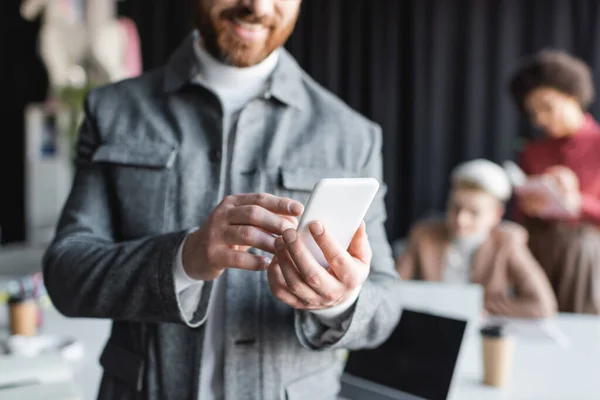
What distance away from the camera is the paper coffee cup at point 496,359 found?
4.62ft

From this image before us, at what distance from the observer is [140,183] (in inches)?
35.0

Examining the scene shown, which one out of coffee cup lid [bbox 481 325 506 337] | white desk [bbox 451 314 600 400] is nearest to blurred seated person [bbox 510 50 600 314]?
white desk [bbox 451 314 600 400]

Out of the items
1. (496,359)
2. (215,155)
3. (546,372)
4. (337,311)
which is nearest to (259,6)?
(215,155)

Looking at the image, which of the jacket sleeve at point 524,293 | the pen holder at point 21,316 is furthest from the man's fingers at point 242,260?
the jacket sleeve at point 524,293

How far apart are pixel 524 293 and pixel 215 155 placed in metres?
1.79

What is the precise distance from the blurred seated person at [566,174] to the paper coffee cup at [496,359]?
114cm

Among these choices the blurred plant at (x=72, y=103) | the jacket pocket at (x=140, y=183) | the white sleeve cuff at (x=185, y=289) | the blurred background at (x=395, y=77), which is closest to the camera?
the white sleeve cuff at (x=185, y=289)

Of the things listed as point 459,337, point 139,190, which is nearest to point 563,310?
point 459,337

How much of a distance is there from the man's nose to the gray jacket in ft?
0.37

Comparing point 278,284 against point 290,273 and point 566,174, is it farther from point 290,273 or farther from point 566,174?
point 566,174

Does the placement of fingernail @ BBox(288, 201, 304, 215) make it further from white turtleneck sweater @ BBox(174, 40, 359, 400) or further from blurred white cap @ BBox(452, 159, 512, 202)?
blurred white cap @ BBox(452, 159, 512, 202)

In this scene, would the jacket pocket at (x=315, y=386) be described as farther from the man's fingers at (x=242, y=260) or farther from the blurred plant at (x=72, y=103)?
the blurred plant at (x=72, y=103)

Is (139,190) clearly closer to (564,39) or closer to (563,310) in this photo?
(563,310)

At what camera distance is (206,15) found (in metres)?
0.89
